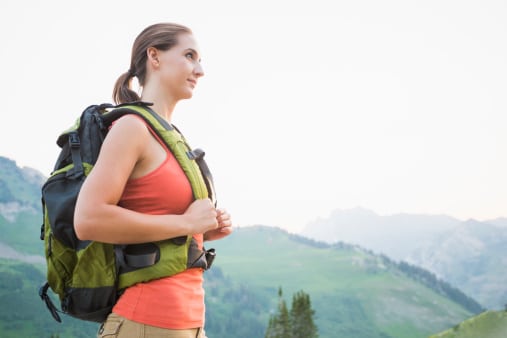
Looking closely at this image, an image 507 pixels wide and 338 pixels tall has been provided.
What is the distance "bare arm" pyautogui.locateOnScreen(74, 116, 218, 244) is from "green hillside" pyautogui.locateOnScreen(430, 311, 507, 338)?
2.69 metres

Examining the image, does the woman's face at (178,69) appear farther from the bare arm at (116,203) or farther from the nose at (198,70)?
the bare arm at (116,203)

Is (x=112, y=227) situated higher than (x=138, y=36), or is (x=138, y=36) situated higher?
(x=138, y=36)

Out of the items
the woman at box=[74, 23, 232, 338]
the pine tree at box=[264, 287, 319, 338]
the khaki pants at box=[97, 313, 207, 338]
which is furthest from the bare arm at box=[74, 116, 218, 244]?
the pine tree at box=[264, 287, 319, 338]

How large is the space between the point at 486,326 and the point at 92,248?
123 inches

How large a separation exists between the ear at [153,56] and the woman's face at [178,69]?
0.07 feet

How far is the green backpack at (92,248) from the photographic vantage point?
2.80 m

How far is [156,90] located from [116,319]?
1.43 m

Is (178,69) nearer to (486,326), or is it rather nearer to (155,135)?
(155,135)

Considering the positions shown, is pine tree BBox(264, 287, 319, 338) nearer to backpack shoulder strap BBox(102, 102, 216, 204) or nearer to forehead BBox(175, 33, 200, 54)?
forehead BBox(175, 33, 200, 54)

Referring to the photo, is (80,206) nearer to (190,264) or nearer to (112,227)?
(112,227)

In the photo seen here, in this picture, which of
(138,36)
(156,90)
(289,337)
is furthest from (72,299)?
(289,337)

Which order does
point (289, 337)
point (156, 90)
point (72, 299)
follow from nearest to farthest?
point (72, 299)
point (156, 90)
point (289, 337)

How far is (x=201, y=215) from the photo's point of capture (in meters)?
2.93

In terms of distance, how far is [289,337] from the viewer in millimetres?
68625
